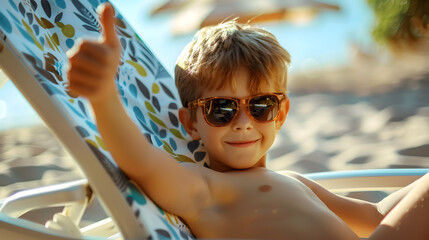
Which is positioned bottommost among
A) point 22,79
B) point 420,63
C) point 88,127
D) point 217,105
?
point 420,63

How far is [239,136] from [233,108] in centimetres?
8

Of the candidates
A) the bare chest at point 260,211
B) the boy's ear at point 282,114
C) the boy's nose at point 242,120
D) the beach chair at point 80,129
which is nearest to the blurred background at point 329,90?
the beach chair at point 80,129

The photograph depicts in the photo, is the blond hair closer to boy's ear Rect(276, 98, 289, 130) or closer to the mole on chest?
boy's ear Rect(276, 98, 289, 130)

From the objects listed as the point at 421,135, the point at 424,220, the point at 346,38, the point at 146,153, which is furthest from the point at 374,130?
the point at 346,38

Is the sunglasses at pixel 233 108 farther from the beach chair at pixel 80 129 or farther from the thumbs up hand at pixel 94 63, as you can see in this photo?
the thumbs up hand at pixel 94 63

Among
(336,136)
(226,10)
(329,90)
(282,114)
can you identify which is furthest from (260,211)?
(329,90)

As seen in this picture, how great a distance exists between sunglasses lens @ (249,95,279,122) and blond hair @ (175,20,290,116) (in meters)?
0.04

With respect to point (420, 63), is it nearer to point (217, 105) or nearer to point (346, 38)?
point (346, 38)

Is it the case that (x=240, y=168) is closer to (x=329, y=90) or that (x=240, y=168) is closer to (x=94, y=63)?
(x=94, y=63)

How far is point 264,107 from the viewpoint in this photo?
1.44 meters

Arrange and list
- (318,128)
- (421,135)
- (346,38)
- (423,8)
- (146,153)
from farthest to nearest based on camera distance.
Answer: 1. (346,38)
2. (423,8)
3. (318,128)
4. (421,135)
5. (146,153)

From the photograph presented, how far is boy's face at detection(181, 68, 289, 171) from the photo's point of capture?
1.42 metres

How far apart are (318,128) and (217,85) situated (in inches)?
198

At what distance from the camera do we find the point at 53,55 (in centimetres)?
141
